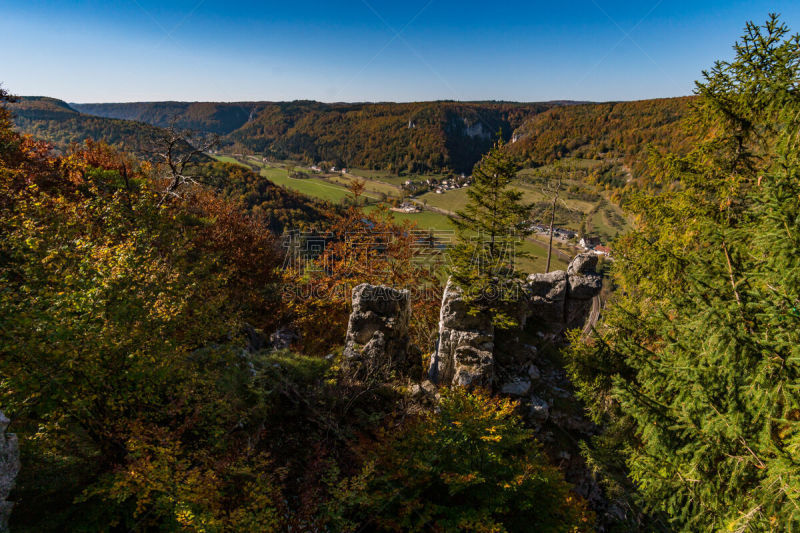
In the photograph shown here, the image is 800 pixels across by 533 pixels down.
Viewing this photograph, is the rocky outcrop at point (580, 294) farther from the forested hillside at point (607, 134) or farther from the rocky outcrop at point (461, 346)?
the forested hillside at point (607, 134)

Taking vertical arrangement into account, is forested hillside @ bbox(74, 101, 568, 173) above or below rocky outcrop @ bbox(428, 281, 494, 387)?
above

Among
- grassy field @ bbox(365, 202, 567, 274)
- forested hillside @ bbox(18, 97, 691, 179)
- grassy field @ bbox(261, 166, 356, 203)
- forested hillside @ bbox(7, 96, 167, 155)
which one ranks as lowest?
grassy field @ bbox(365, 202, 567, 274)

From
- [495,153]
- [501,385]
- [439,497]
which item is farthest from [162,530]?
[495,153]

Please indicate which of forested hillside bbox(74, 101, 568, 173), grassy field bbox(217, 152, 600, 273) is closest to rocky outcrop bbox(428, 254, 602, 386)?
grassy field bbox(217, 152, 600, 273)

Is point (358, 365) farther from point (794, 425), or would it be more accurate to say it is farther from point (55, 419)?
point (794, 425)

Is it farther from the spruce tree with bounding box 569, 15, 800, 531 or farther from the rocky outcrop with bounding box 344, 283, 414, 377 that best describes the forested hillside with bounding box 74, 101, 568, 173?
the spruce tree with bounding box 569, 15, 800, 531

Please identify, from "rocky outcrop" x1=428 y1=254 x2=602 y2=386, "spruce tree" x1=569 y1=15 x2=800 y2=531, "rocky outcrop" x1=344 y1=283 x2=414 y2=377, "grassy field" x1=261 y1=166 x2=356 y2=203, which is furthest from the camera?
"grassy field" x1=261 y1=166 x2=356 y2=203

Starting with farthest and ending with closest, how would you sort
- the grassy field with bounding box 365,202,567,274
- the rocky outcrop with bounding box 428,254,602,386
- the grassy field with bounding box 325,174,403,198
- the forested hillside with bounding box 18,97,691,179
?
the grassy field with bounding box 325,174,403,198
the forested hillside with bounding box 18,97,691,179
the grassy field with bounding box 365,202,567,274
the rocky outcrop with bounding box 428,254,602,386

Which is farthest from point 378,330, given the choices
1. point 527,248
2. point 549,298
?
point 527,248
